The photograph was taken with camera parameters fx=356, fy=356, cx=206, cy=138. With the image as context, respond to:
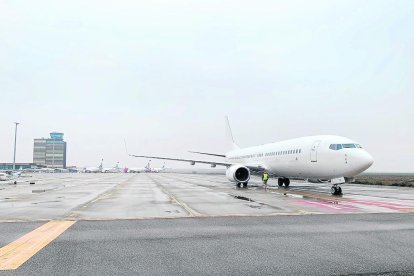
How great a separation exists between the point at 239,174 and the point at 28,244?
25.4 m

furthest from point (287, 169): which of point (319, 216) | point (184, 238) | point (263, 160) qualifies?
point (184, 238)

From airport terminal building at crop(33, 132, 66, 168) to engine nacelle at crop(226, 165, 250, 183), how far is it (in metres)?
180

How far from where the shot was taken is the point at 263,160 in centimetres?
3516

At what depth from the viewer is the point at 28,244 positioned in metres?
7.74

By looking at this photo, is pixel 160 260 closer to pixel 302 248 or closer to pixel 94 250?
pixel 94 250

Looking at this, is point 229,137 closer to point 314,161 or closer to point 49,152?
point 314,161

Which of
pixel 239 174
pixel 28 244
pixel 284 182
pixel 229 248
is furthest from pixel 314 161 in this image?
pixel 28 244

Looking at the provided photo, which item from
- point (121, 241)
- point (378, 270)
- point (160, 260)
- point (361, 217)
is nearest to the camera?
point (378, 270)

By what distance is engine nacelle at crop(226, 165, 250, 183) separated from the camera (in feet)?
104

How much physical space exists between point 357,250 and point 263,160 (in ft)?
92.2

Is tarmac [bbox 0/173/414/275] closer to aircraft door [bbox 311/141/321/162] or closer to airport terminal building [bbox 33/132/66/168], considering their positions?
aircraft door [bbox 311/141/321/162]

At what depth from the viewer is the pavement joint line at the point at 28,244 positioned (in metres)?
6.29

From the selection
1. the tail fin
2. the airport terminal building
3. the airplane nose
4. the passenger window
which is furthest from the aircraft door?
the airport terminal building

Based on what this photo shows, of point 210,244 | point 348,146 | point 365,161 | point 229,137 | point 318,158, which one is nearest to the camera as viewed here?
point 210,244
